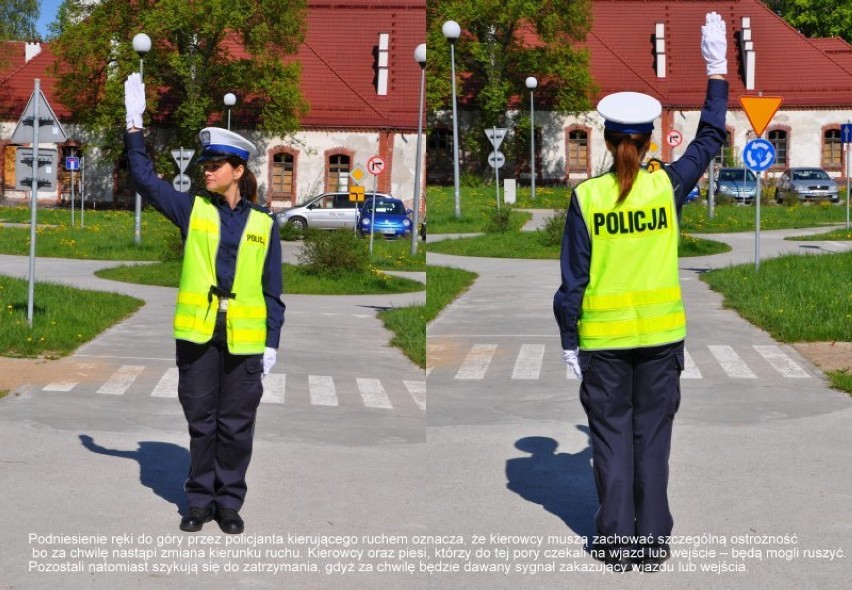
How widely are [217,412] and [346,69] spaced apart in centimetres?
5517

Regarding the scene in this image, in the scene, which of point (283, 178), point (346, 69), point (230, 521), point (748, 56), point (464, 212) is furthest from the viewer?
point (748, 56)

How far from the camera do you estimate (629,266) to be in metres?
6.34

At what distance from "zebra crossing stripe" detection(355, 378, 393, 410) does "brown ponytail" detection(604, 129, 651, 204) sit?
6060 millimetres

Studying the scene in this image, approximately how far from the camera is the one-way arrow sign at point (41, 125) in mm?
17250

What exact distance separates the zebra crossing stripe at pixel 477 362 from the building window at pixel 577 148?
142ft

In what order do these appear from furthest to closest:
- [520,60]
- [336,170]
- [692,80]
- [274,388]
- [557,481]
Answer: [692,80] → [336,170] → [520,60] → [274,388] → [557,481]

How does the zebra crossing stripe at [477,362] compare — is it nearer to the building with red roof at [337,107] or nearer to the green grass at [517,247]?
the green grass at [517,247]

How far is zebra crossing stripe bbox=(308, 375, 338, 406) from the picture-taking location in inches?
485

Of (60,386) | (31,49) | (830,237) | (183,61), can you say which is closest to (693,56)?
(183,61)

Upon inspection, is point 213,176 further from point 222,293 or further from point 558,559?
point 558,559

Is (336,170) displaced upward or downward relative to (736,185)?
upward

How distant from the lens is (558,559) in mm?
6227

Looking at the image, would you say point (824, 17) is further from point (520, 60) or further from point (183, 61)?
point (183, 61)

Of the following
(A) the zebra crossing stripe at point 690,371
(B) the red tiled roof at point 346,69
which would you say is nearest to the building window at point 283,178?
(B) the red tiled roof at point 346,69
